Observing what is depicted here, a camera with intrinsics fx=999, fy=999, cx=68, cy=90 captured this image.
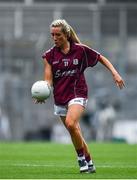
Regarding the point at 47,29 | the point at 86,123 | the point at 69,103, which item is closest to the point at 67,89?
the point at 69,103

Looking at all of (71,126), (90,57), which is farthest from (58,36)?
(71,126)

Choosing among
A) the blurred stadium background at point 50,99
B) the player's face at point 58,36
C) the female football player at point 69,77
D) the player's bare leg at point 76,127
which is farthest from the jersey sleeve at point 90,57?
the blurred stadium background at point 50,99

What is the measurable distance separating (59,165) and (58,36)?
10.2 ft

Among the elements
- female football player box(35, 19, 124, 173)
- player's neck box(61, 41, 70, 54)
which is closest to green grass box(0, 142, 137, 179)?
female football player box(35, 19, 124, 173)

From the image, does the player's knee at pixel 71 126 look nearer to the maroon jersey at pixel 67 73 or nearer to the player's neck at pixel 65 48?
the maroon jersey at pixel 67 73

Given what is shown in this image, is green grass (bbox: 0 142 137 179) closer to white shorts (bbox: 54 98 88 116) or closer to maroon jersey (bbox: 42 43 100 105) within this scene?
white shorts (bbox: 54 98 88 116)

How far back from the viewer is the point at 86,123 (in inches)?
1329

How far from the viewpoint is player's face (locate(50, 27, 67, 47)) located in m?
13.9

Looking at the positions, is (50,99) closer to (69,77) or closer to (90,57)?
(90,57)

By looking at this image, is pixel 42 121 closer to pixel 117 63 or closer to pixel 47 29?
pixel 117 63

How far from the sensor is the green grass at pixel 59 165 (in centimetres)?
1345

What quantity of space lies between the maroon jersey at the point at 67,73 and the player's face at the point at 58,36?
22 centimetres

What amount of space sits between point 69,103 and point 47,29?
29.6m

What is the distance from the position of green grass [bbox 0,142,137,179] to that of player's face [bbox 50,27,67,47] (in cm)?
184
